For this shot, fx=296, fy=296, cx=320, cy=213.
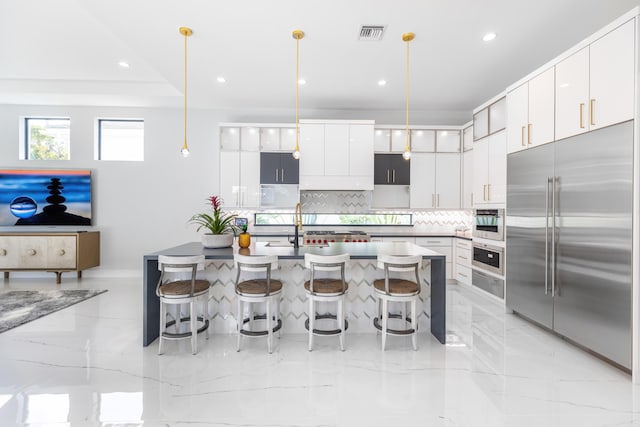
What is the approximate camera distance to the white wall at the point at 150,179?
221 inches

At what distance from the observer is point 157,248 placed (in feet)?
18.6

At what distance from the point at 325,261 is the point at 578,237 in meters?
2.30

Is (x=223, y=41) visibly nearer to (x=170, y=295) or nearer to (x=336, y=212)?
(x=170, y=295)

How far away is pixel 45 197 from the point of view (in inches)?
218

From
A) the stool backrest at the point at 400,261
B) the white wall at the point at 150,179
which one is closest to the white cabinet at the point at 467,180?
the stool backrest at the point at 400,261

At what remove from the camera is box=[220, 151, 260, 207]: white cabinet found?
17.6 ft

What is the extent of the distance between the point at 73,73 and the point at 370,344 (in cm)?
611

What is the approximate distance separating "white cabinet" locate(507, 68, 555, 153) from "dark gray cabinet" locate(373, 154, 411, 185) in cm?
195

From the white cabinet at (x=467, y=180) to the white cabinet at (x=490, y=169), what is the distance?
1.81 ft

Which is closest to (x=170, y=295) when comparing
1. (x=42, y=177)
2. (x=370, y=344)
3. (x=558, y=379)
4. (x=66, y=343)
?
(x=66, y=343)

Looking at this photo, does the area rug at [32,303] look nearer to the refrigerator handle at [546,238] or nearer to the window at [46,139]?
the window at [46,139]

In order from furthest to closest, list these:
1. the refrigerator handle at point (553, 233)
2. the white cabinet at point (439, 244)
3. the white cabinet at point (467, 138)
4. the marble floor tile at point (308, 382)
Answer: the white cabinet at point (439, 244), the white cabinet at point (467, 138), the refrigerator handle at point (553, 233), the marble floor tile at point (308, 382)

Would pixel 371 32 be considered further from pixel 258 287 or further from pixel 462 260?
pixel 462 260

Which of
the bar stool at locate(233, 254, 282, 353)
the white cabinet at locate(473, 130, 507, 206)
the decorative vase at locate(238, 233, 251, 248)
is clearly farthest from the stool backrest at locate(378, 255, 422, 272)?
the white cabinet at locate(473, 130, 507, 206)
